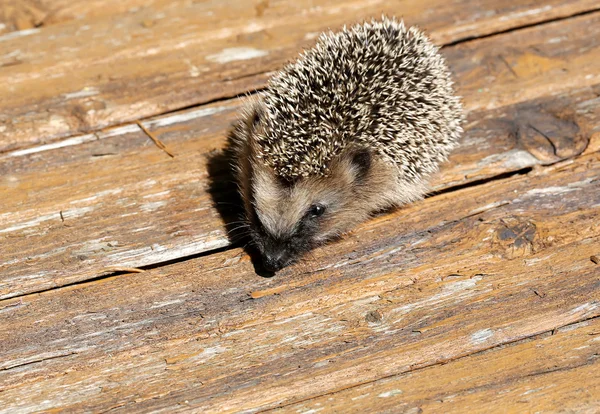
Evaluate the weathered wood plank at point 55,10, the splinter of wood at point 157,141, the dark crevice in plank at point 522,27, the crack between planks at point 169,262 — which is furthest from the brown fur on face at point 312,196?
the weathered wood plank at point 55,10

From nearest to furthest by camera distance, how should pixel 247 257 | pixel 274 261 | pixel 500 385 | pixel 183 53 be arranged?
1. pixel 500 385
2. pixel 274 261
3. pixel 247 257
4. pixel 183 53

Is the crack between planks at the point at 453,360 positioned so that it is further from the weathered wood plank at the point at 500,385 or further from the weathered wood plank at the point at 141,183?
the weathered wood plank at the point at 141,183

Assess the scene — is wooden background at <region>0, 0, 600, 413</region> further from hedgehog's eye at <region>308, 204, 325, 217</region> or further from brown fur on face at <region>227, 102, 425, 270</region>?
hedgehog's eye at <region>308, 204, 325, 217</region>

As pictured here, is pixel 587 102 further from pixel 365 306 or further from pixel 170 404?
pixel 170 404

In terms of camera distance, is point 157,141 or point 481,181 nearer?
point 481,181

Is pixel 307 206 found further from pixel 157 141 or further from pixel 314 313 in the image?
pixel 157 141

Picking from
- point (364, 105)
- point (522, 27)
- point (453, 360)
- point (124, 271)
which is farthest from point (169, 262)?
point (522, 27)
